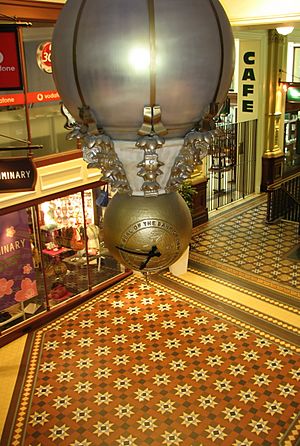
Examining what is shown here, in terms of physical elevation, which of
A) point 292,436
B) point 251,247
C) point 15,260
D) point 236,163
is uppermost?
point 236,163

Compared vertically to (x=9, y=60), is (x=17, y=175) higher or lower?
lower

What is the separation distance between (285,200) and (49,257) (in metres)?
6.37

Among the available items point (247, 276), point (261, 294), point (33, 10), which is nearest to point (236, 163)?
point (247, 276)

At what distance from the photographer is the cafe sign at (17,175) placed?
20.9 feet

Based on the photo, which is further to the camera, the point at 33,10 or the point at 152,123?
the point at 33,10

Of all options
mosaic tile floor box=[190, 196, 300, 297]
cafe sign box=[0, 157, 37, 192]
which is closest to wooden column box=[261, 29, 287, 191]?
mosaic tile floor box=[190, 196, 300, 297]

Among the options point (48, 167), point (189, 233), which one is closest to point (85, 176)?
point (48, 167)

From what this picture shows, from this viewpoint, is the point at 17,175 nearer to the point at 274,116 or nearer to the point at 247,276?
the point at 247,276

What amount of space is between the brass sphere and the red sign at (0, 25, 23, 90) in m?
5.82

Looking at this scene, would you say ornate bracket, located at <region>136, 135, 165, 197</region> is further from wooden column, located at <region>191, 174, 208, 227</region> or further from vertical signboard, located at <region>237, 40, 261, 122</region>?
vertical signboard, located at <region>237, 40, 261, 122</region>

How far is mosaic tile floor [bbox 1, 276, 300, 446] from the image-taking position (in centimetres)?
564

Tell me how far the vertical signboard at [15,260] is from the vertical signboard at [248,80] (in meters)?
8.25

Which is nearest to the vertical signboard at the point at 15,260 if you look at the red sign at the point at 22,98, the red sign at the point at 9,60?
the red sign at the point at 22,98

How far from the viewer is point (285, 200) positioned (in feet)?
39.2
